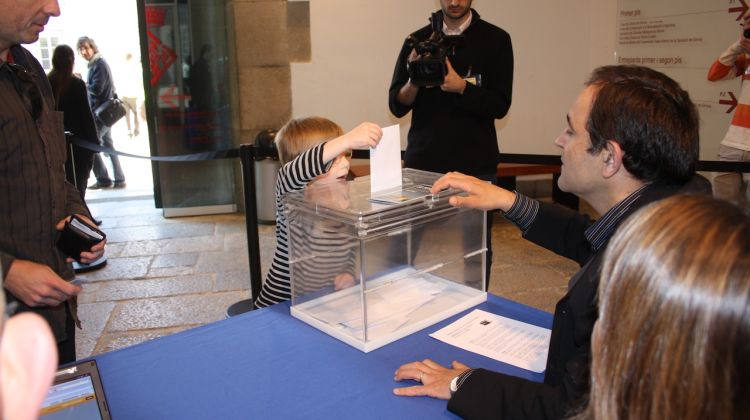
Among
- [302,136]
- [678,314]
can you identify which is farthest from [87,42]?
[678,314]

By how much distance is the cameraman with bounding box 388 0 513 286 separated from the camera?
3.04 metres

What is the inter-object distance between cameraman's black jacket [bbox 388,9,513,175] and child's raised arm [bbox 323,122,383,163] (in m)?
1.15

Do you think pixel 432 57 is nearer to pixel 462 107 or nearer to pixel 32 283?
pixel 462 107

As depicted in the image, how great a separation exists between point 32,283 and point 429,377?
109 cm

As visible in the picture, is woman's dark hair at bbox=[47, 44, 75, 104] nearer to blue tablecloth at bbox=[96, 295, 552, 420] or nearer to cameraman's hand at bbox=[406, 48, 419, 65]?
cameraman's hand at bbox=[406, 48, 419, 65]

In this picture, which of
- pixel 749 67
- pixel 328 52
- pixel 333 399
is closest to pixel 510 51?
pixel 749 67

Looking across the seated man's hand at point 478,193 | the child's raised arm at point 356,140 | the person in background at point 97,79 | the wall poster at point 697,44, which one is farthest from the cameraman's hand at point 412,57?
the person in background at point 97,79

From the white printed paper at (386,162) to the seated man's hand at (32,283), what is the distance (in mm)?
937

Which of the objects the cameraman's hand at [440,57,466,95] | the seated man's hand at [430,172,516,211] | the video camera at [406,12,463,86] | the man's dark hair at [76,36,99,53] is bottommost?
the seated man's hand at [430,172,516,211]

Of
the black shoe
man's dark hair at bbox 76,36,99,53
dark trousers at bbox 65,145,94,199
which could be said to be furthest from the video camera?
the black shoe

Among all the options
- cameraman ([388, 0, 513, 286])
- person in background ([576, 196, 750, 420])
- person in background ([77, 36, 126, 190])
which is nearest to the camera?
person in background ([576, 196, 750, 420])

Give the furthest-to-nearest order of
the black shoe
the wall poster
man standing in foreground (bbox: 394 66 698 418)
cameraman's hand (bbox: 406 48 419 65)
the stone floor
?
the black shoe
the wall poster
the stone floor
cameraman's hand (bbox: 406 48 419 65)
man standing in foreground (bbox: 394 66 698 418)

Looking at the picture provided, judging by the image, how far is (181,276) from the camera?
4641mm

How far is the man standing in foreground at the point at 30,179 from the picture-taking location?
1.72 meters
